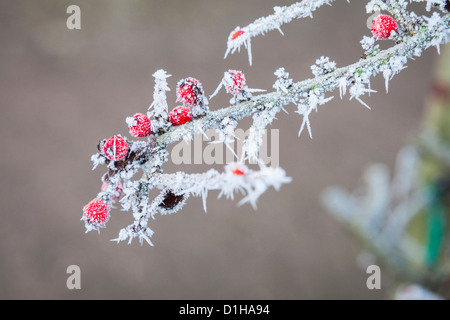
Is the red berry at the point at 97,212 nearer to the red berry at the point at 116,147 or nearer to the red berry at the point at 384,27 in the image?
the red berry at the point at 116,147

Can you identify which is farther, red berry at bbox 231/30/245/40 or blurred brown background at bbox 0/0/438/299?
blurred brown background at bbox 0/0/438/299

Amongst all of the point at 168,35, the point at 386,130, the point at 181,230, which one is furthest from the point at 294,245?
the point at 168,35

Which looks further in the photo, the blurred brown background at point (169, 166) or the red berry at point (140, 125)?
the blurred brown background at point (169, 166)

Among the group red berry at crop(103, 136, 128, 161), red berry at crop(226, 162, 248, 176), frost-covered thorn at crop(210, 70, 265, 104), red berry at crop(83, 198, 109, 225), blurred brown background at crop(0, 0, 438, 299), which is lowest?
red berry at crop(83, 198, 109, 225)

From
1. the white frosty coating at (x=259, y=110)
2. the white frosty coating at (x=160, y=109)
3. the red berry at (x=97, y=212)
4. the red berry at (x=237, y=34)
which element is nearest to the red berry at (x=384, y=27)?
the white frosty coating at (x=259, y=110)

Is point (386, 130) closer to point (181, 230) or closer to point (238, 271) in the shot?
point (238, 271)

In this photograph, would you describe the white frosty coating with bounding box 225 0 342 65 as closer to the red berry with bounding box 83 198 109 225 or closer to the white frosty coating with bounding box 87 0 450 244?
the white frosty coating with bounding box 87 0 450 244

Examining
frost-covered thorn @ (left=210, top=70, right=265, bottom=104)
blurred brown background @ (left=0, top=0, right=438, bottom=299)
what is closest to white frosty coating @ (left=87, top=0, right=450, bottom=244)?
frost-covered thorn @ (left=210, top=70, right=265, bottom=104)

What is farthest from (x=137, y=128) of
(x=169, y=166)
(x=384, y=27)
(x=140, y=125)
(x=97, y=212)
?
(x=169, y=166)
